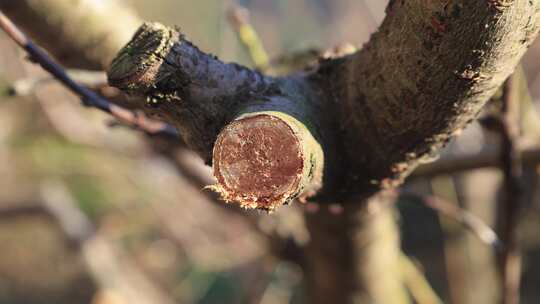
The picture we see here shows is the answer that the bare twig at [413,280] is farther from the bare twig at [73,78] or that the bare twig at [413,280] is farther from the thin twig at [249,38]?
the bare twig at [73,78]

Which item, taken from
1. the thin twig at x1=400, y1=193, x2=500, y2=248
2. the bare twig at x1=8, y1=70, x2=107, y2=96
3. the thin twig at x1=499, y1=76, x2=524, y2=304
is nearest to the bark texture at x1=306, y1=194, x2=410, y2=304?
the thin twig at x1=400, y1=193, x2=500, y2=248

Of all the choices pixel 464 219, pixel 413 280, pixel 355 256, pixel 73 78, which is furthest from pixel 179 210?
→ pixel 73 78

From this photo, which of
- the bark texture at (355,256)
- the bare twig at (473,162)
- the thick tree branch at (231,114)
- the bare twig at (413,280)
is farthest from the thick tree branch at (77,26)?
the bare twig at (413,280)

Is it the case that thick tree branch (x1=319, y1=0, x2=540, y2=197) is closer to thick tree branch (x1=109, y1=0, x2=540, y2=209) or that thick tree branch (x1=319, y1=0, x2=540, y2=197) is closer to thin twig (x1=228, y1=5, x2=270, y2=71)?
thick tree branch (x1=109, y1=0, x2=540, y2=209)

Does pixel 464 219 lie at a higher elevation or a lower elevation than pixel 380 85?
higher

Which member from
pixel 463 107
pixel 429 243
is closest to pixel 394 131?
pixel 463 107

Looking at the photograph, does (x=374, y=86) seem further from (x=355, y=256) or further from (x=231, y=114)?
(x=355, y=256)
